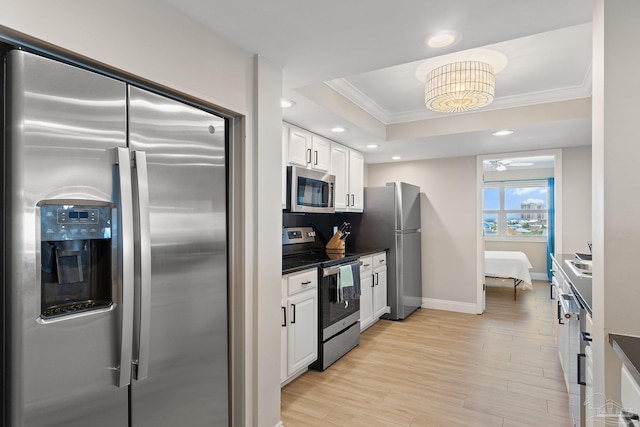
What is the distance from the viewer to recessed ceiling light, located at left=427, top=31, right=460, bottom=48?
1.79m

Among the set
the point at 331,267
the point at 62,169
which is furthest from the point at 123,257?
the point at 331,267

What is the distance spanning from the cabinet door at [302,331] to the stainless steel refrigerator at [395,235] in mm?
1860

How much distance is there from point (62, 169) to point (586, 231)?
5.21m

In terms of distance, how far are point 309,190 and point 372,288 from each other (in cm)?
156

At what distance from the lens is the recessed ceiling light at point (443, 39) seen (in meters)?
1.79

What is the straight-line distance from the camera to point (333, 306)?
10.5ft

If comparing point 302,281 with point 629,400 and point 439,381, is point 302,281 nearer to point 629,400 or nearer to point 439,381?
point 439,381

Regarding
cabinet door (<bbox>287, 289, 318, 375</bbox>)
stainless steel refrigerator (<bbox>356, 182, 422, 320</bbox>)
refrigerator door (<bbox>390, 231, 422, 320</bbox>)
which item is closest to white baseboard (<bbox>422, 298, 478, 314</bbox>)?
refrigerator door (<bbox>390, 231, 422, 320</bbox>)

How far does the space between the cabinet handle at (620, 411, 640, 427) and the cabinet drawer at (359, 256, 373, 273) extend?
113 inches

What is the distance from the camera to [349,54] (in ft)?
6.63

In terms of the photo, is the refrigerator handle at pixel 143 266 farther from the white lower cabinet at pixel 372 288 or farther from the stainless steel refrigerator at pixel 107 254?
the white lower cabinet at pixel 372 288

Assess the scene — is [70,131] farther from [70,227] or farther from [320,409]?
[320,409]

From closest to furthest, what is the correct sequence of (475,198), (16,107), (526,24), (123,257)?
(16,107) < (123,257) < (526,24) < (475,198)

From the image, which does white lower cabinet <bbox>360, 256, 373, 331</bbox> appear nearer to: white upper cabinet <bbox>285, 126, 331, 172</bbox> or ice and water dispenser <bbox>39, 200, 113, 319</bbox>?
white upper cabinet <bbox>285, 126, 331, 172</bbox>
